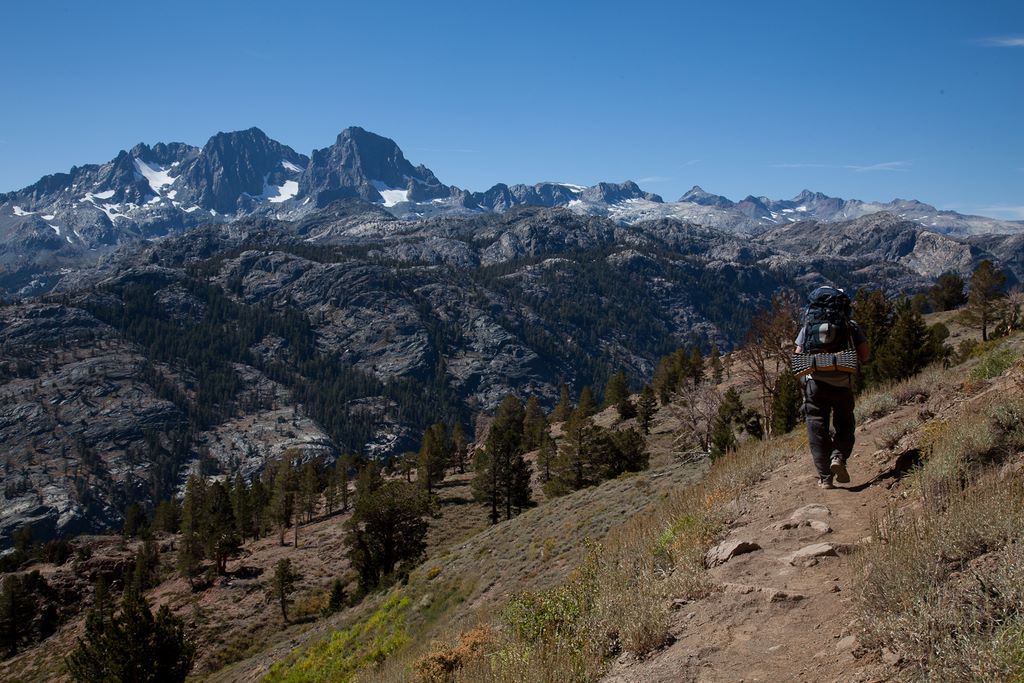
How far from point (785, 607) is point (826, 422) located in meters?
3.45

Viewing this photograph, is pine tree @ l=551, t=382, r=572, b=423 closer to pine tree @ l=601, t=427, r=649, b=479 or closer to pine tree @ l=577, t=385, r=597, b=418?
pine tree @ l=577, t=385, r=597, b=418

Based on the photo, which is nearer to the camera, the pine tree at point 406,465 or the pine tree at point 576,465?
the pine tree at point 576,465

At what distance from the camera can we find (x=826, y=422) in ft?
26.8

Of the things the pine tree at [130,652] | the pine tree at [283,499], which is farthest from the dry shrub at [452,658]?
the pine tree at [283,499]

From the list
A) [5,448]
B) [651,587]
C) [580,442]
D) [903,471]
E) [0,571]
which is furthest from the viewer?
[5,448]

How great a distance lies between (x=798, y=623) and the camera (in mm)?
5172

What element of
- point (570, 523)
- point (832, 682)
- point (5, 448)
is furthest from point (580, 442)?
point (5, 448)

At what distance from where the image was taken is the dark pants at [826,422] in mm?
8047

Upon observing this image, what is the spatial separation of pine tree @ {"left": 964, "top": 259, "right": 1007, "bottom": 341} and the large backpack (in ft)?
165

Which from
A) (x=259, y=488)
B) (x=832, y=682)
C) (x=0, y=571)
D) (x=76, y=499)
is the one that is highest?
(x=832, y=682)

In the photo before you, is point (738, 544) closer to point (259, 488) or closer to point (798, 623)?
point (798, 623)

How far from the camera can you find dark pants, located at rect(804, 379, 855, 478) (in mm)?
8047

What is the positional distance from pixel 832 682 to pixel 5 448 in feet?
854

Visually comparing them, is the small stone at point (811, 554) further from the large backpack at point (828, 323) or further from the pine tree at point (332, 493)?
the pine tree at point (332, 493)
